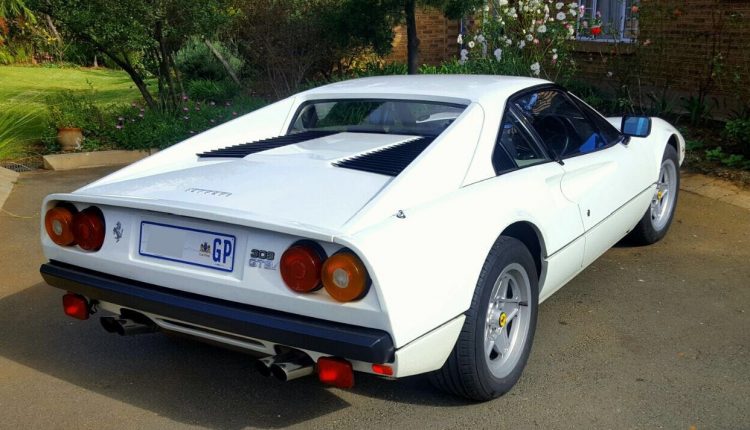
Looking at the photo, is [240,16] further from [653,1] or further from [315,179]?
[315,179]

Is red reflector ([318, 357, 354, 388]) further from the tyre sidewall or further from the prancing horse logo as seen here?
the prancing horse logo

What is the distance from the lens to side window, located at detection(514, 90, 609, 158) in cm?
434

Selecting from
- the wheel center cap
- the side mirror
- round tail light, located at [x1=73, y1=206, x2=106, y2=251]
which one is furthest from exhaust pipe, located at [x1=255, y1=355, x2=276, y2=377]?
the side mirror

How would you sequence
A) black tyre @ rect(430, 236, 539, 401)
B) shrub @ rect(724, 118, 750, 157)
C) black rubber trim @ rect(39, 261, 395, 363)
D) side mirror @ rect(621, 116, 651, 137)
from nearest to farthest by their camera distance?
black rubber trim @ rect(39, 261, 395, 363), black tyre @ rect(430, 236, 539, 401), side mirror @ rect(621, 116, 651, 137), shrub @ rect(724, 118, 750, 157)

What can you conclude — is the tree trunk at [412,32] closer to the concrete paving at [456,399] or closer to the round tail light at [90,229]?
the concrete paving at [456,399]

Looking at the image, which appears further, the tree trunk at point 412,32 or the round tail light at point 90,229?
the tree trunk at point 412,32

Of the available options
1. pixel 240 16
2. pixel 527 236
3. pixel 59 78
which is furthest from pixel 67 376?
pixel 59 78

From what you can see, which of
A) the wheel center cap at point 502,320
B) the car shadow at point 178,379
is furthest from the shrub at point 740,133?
the car shadow at point 178,379

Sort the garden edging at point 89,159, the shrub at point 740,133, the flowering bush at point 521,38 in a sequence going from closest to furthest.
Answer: the shrub at point 740,133 < the garden edging at point 89,159 < the flowering bush at point 521,38

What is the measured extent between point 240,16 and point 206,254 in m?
8.57

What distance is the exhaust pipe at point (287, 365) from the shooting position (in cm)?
298

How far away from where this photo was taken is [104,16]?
8.65 meters

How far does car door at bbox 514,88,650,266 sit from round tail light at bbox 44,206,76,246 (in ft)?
7.72

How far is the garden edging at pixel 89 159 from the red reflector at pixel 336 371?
285 inches
